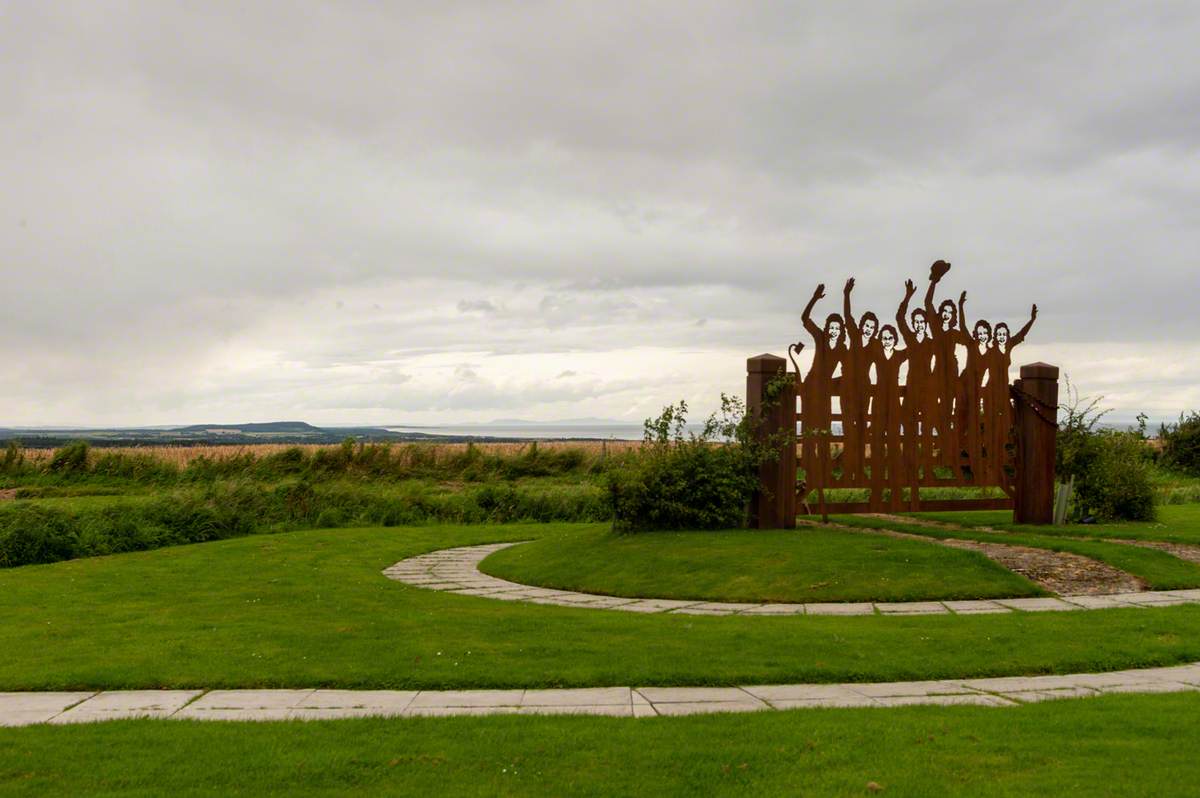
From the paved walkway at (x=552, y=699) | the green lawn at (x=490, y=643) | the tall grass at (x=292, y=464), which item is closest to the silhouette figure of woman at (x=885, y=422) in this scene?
the green lawn at (x=490, y=643)

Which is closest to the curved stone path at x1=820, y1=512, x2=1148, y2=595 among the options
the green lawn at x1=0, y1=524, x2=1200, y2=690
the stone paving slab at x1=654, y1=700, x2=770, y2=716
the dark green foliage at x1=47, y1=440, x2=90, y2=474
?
the green lawn at x1=0, y1=524, x2=1200, y2=690

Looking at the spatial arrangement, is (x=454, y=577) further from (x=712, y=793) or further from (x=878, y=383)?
(x=712, y=793)

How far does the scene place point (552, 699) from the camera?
19.1 ft

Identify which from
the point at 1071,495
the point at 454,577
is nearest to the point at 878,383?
the point at 1071,495

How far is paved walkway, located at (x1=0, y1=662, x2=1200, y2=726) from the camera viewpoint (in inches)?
219

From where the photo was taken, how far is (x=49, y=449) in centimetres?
3098

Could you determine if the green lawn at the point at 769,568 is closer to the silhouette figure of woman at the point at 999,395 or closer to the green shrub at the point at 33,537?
the silhouette figure of woman at the point at 999,395

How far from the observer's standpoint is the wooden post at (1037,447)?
14.0 m

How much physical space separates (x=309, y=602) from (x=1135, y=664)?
7.48 m

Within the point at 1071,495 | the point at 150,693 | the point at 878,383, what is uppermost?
the point at 878,383

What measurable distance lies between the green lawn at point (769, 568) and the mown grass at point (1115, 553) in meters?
1.24

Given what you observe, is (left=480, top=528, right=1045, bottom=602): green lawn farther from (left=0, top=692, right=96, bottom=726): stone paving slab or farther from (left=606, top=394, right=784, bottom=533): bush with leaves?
(left=0, top=692, right=96, bottom=726): stone paving slab

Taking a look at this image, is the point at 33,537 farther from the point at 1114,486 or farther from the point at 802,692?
the point at 1114,486

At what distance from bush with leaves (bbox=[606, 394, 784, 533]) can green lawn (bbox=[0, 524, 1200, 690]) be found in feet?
10.7
